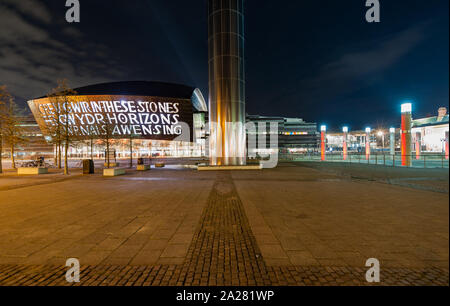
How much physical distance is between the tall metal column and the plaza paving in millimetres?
13255

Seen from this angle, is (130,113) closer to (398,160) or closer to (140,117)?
Result: (140,117)

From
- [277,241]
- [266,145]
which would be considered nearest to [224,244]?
[277,241]

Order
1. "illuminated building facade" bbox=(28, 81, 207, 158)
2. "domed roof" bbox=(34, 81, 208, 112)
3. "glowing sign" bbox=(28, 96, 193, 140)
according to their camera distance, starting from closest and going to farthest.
Answer: 1. "illuminated building facade" bbox=(28, 81, 207, 158)
2. "glowing sign" bbox=(28, 96, 193, 140)
3. "domed roof" bbox=(34, 81, 208, 112)

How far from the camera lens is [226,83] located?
21.3m

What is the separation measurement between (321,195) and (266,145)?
3157 inches

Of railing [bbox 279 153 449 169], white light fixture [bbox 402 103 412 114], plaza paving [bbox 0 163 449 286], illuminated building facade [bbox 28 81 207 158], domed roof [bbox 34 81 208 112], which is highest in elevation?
domed roof [bbox 34 81 208 112]

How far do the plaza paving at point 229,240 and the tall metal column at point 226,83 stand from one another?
13.3 meters

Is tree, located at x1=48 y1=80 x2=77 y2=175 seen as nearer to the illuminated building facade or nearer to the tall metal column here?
the tall metal column

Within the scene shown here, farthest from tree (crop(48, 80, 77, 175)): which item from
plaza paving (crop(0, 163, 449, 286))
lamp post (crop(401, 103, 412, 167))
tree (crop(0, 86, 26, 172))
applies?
lamp post (crop(401, 103, 412, 167))

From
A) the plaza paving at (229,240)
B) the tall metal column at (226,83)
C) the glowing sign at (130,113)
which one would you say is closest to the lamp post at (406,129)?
the tall metal column at (226,83)

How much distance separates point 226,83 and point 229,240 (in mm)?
18822

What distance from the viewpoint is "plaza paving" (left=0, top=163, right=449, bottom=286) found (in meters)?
3.21

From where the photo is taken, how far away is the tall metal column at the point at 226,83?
69.1 feet

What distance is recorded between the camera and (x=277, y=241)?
4477 millimetres
